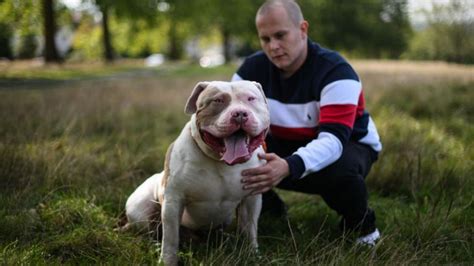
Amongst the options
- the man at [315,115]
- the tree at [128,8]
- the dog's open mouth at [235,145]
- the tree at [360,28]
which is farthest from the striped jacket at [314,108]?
the tree at [360,28]

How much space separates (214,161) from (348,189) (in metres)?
1.00

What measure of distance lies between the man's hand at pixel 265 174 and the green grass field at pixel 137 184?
1.04 ft

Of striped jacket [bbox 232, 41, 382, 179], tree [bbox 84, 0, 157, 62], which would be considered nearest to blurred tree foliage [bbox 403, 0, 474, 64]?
tree [bbox 84, 0, 157, 62]

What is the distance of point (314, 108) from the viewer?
3289 millimetres

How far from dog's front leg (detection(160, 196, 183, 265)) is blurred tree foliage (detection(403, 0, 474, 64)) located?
24.7m

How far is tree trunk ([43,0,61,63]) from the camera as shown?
577 inches

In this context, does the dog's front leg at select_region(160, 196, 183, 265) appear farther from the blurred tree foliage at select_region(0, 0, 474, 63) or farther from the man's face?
the blurred tree foliage at select_region(0, 0, 474, 63)

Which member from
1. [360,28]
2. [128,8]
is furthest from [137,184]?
[360,28]

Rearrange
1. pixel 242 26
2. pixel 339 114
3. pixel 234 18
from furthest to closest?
pixel 242 26
pixel 234 18
pixel 339 114

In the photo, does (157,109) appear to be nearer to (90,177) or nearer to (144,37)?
(90,177)

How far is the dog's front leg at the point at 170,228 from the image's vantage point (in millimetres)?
2582

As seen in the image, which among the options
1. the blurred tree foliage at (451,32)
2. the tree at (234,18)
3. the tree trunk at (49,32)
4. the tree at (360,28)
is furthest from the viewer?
the tree at (360,28)

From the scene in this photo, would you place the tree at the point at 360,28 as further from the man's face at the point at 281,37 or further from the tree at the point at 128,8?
the man's face at the point at 281,37

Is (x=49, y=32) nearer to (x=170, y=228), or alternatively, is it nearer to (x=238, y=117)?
(x=170, y=228)
